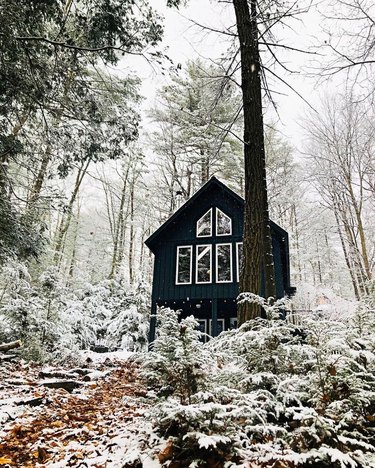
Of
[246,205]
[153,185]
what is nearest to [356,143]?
[246,205]

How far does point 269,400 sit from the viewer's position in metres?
2.75

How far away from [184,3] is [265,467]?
8143 mm

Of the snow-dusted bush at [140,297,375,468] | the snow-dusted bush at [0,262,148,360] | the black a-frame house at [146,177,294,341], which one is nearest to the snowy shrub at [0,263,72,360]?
the snow-dusted bush at [0,262,148,360]

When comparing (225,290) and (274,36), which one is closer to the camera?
(274,36)

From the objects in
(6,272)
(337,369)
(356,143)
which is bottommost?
(337,369)

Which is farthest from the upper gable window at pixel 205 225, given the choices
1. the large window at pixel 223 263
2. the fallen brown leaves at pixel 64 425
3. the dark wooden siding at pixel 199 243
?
the fallen brown leaves at pixel 64 425

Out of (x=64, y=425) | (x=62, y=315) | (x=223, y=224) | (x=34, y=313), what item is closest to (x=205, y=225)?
(x=223, y=224)

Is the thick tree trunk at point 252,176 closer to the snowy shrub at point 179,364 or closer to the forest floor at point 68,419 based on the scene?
the snowy shrub at point 179,364

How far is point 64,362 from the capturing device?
8.97 m

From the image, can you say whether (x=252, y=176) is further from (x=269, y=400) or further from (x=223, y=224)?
(x=223, y=224)

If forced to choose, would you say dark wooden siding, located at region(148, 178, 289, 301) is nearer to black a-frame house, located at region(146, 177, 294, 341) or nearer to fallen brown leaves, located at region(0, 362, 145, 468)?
black a-frame house, located at region(146, 177, 294, 341)

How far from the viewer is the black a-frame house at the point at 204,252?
1332 cm

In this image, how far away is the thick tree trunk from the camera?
5070mm

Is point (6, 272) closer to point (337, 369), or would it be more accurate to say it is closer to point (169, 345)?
point (169, 345)
